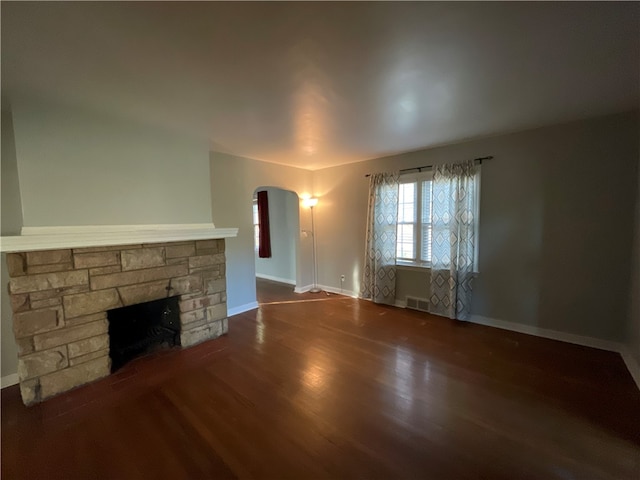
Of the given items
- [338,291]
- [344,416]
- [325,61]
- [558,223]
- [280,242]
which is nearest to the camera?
[325,61]

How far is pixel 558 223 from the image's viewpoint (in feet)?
9.86

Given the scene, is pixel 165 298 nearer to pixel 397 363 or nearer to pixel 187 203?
pixel 187 203

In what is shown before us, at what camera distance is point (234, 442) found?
175cm

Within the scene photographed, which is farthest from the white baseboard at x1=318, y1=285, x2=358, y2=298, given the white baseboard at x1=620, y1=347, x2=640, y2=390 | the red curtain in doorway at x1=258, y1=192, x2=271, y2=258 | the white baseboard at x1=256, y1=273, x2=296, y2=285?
the white baseboard at x1=620, y1=347, x2=640, y2=390

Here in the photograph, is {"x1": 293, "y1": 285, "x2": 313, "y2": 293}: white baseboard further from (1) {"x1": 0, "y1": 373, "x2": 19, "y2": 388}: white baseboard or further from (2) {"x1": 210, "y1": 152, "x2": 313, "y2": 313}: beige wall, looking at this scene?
(1) {"x1": 0, "y1": 373, "x2": 19, "y2": 388}: white baseboard

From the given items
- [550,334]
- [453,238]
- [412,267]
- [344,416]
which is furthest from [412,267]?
[344,416]

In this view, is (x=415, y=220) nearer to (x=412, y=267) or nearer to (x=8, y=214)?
(x=412, y=267)

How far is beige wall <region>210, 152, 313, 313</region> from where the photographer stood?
12.6ft

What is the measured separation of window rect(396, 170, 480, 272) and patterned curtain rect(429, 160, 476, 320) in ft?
0.55

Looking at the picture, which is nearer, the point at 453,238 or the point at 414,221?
the point at 453,238

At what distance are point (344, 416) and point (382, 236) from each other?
2.87 meters

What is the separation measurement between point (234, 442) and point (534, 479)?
1740 millimetres

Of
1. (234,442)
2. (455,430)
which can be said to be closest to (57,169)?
(234,442)

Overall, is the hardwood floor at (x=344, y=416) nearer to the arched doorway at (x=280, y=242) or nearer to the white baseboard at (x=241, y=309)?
the white baseboard at (x=241, y=309)
